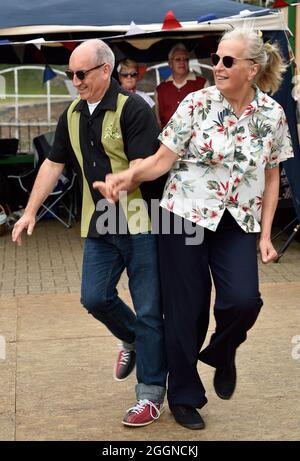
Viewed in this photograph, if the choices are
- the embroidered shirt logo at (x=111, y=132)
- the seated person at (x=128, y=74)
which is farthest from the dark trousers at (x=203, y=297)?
the seated person at (x=128, y=74)

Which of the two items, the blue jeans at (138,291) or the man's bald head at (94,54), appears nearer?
the man's bald head at (94,54)

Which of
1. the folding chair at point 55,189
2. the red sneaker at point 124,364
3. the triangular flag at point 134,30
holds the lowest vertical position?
the folding chair at point 55,189

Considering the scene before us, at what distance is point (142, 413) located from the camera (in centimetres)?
434

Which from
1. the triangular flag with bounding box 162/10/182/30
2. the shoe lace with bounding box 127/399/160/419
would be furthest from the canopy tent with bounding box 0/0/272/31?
the shoe lace with bounding box 127/399/160/419

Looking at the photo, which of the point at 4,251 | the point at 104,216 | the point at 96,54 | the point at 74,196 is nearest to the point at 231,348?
the point at 104,216

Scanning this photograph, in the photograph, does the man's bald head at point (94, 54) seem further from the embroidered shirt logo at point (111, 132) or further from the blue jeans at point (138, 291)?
the blue jeans at point (138, 291)

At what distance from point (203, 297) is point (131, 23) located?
227 inches

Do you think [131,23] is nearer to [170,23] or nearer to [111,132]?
[170,23]

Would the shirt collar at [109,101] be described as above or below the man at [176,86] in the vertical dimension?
above

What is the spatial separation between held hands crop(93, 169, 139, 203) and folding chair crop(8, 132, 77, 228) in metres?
6.92

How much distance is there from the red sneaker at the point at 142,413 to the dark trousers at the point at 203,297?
0.09 m

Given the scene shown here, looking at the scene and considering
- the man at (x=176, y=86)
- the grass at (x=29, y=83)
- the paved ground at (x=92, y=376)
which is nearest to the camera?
the paved ground at (x=92, y=376)

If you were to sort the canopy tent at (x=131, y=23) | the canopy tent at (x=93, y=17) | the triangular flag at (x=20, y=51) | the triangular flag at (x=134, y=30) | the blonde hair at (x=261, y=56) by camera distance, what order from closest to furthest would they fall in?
the blonde hair at (x=261, y=56), the canopy tent at (x=131, y=23), the triangular flag at (x=134, y=30), the canopy tent at (x=93, y=17), the triangular flag at (x=20, y=51)

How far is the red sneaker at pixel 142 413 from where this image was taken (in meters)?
4.32
